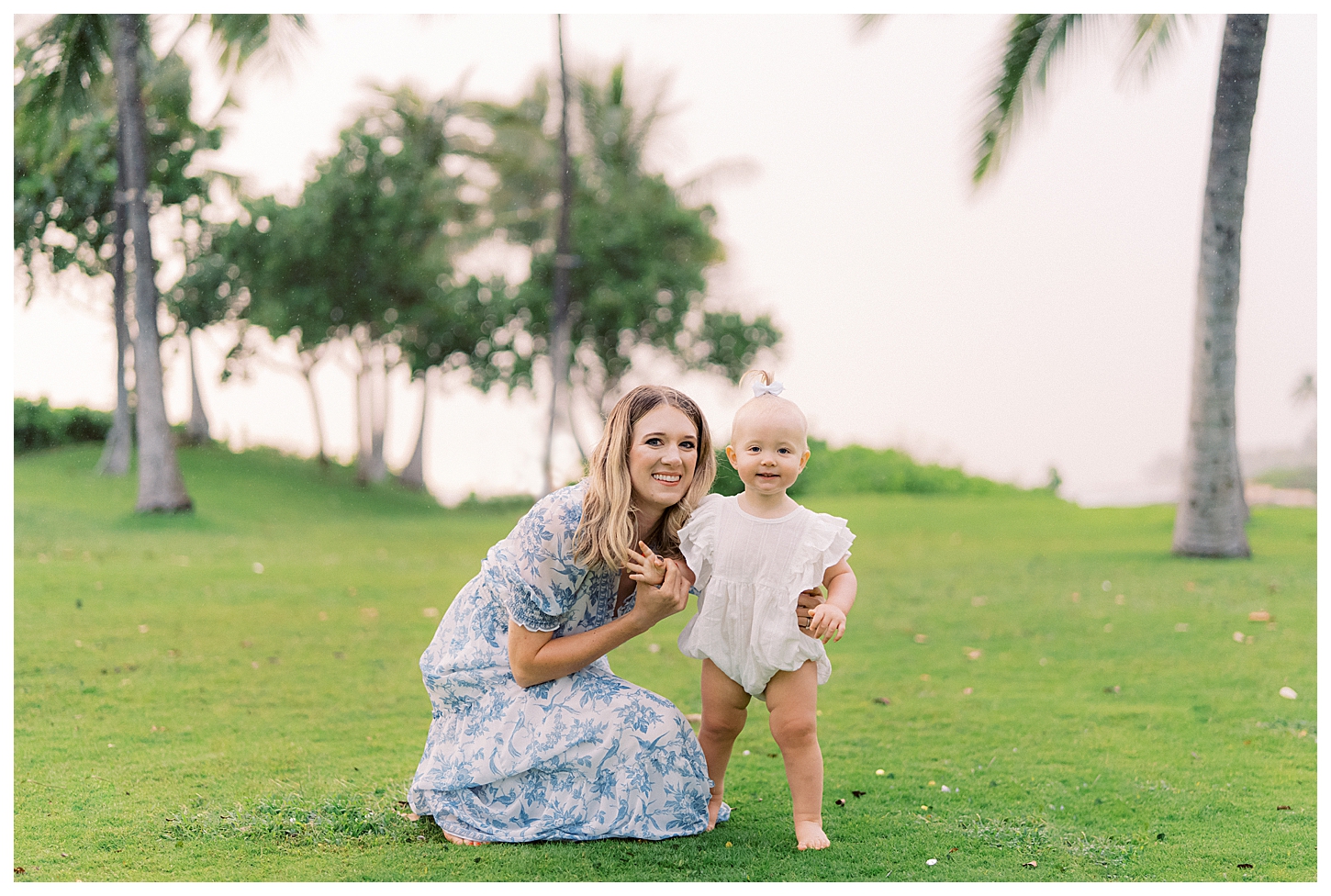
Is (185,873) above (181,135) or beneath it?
beneath

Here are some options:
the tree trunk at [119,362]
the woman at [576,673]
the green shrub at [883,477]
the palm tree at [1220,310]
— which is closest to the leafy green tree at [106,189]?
the tree trunk at [119,362]

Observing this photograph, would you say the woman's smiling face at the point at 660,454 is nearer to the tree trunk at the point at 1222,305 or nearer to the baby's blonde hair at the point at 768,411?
the baby's blonde hair at the point at 768,411

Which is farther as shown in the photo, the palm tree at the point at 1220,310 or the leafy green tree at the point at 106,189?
the leafy green tree at the point at 106,189

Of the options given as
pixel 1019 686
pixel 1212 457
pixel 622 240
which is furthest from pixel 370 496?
pixel 1019 686

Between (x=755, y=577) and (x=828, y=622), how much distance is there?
250mm

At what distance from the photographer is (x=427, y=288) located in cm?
2105

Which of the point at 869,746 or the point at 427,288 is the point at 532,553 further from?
the point at 427,288

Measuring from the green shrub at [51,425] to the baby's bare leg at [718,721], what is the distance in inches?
690

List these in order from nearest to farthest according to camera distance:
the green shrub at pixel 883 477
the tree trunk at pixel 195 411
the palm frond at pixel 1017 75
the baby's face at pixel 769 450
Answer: the baby's face at pixel 769 450, the palm frond at pixel 1017 75, the green shrub at pixel 883 477, the tree trunk at pixel 195 411

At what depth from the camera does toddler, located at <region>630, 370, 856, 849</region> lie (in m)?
3.10

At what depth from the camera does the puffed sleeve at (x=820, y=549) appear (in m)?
3.11

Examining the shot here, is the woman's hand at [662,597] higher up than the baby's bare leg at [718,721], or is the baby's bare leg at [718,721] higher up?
the woman's hand at [662,597]

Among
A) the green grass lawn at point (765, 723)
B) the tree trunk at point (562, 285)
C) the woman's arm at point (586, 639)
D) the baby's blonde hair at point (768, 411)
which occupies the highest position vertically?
the tree trunk at point (562, 285)

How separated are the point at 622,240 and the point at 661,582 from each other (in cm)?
1842
